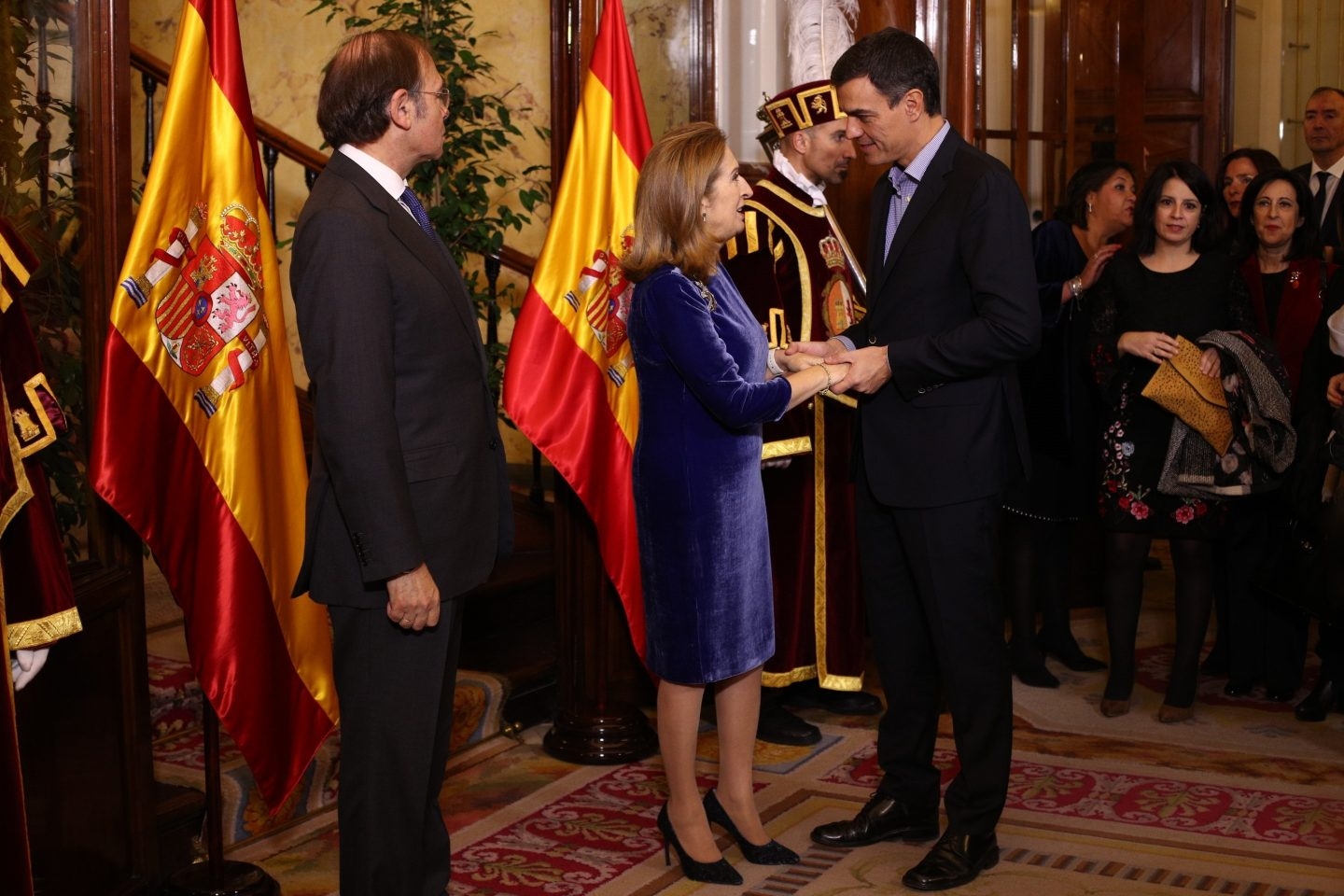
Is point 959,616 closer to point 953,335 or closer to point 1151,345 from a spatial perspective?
point 953,335

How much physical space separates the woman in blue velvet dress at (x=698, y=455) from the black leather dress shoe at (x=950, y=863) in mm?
410

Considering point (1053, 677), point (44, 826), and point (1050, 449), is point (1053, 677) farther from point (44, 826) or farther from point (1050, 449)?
point (44, 826)

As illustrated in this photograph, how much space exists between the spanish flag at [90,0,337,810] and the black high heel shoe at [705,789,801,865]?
0.92m

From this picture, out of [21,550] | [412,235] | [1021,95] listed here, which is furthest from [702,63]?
[21,550]

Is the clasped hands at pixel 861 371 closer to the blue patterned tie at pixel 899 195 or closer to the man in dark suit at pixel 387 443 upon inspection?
the blue patterned tie at pixel 899 195

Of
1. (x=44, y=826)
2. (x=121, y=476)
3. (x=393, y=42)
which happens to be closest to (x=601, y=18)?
(x=393, y=42)

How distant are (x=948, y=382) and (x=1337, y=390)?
1.63m

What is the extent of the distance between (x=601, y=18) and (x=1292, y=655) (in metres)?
2.89

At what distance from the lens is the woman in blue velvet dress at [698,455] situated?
9.46 feet

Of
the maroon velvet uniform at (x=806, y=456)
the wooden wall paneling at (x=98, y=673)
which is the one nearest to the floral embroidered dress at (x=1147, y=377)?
the maroon velvet uniform at (x=806, y=456)

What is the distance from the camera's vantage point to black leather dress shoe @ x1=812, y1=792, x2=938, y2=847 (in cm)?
333

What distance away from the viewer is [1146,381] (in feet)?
13.9

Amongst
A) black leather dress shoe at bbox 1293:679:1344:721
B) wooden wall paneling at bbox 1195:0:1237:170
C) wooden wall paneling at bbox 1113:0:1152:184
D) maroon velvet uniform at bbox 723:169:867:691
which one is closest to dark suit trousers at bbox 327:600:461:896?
maroon velvet uniform at bbox 723:169:867:691

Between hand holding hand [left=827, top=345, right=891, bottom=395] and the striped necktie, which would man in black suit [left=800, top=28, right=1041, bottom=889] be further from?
the striped necktie
